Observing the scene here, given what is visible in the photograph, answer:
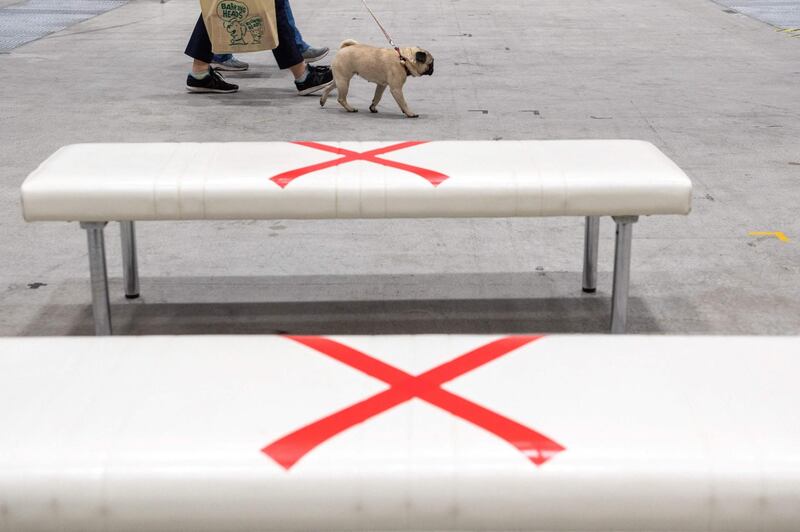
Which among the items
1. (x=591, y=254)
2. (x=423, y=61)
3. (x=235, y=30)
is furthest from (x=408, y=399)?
(x=235, y=30)

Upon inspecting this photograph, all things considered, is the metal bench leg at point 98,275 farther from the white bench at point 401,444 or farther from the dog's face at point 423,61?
the dog's face at point 423,61

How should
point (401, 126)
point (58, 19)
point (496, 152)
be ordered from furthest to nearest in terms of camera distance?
point (58, 19), point (401, 126), point (496, 152)

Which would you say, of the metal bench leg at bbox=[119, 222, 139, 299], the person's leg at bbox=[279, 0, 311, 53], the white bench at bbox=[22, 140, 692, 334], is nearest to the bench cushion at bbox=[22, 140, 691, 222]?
the white bench at bbox=[22, 140, 692, 334]

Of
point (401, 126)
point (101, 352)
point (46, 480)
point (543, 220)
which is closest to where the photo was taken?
point (46, 480)

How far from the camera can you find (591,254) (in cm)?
311

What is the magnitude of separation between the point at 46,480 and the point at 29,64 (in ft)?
18.2

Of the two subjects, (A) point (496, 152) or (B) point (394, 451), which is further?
(A) point (496, 152)

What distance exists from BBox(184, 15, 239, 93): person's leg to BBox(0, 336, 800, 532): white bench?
13.0ft

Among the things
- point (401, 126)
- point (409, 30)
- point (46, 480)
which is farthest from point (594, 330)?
point (409, 30)

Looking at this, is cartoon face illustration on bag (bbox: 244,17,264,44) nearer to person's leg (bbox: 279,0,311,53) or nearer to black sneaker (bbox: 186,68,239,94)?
person's leg (bbox: 279,0,311,53)

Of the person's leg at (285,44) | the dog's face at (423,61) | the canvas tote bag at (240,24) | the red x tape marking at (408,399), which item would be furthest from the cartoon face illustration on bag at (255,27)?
the red x tape marking at (408,399)

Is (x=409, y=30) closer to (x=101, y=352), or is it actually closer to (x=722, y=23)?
(x=722, y=23)

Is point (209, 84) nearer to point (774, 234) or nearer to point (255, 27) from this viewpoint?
point (255, 27)

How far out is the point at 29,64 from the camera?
21.6ft
